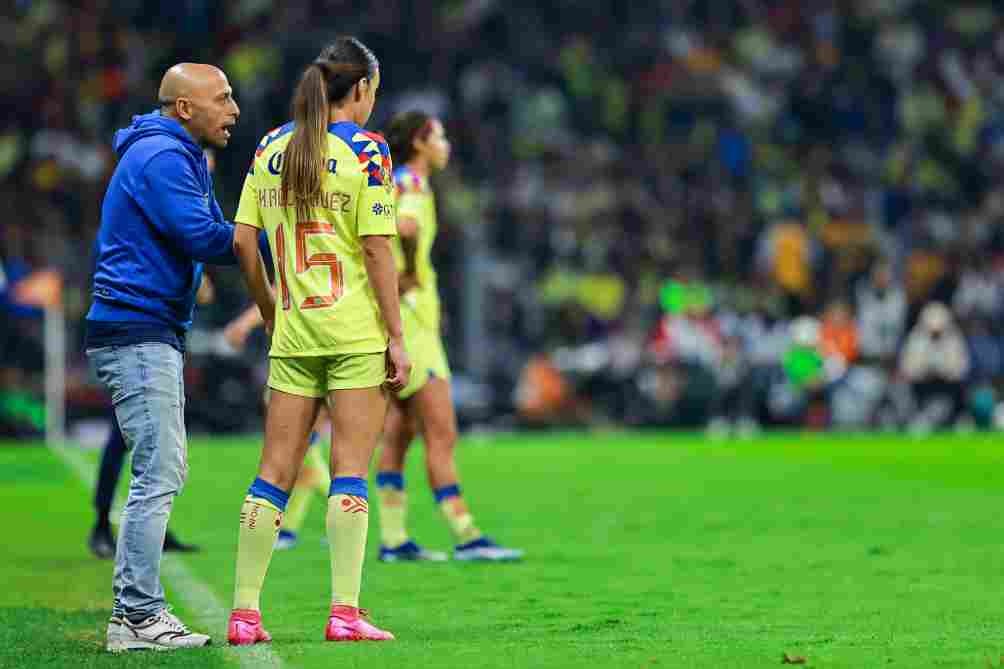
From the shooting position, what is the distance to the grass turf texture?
23.5 ft

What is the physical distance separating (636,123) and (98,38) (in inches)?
318

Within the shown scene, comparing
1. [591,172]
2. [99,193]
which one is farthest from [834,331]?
[99,193]

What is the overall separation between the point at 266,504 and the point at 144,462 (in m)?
0.48

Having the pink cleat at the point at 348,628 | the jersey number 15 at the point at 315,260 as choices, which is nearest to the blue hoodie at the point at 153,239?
the jersey number 15 at the point at 315,260

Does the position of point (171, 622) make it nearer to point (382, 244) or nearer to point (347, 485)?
point (347, 485)

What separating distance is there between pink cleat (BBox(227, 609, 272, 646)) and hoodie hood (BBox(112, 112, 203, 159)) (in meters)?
1.74

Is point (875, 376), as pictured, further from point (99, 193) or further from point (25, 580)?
point (25, 580)

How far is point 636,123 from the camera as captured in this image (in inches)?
1175

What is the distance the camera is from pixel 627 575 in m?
9.91

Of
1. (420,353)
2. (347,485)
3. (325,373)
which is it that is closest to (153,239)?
(325,373)

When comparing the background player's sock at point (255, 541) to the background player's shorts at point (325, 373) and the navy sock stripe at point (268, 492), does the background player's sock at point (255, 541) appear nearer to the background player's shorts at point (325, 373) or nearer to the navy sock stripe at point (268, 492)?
the navy sock stripe at point (268, 492)

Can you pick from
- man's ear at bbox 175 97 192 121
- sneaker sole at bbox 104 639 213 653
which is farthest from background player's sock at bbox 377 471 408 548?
man's ear at bbox 175 97 192 121

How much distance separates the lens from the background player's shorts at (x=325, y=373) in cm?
730

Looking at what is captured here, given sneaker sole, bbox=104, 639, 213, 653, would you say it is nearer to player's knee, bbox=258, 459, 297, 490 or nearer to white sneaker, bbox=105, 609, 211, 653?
white sneaker, bbox=105, 609, 211, 653
